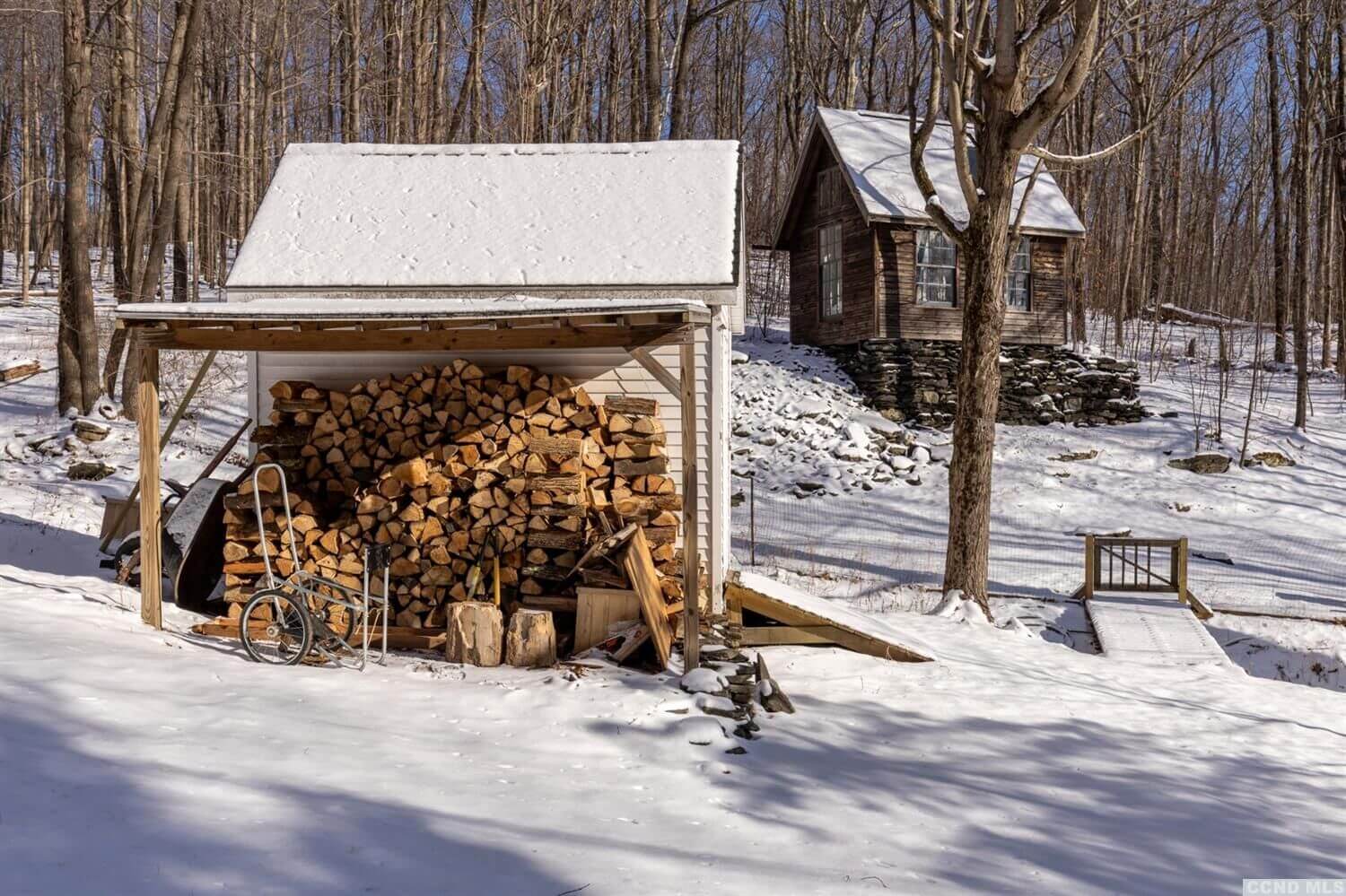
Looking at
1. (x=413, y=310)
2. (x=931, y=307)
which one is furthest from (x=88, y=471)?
(x=931, y=307)

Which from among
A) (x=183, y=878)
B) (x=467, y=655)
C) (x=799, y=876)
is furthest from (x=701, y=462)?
(x=183, y=878)

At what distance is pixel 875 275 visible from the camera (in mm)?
21391

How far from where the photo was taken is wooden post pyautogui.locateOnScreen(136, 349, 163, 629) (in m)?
7.46

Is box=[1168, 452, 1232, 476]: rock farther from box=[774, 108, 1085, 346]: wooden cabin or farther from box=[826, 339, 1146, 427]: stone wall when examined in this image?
box=[774, 108, 1085, 346]: wooden cabin

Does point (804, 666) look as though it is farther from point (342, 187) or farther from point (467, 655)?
point (342, 187)

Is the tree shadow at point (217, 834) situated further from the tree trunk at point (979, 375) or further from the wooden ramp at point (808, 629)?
the tree trunk at point (979, 375)

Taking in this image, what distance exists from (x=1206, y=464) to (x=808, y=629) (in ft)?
43.4

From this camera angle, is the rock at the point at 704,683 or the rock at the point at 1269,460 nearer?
the rock at the point at 704,683

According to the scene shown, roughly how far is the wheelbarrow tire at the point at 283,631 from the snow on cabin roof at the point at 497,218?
10.4ft

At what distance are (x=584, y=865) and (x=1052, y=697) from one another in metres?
4.90

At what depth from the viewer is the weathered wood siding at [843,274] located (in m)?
21.8

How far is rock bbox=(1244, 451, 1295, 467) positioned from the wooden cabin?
16.7ft

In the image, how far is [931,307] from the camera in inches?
854

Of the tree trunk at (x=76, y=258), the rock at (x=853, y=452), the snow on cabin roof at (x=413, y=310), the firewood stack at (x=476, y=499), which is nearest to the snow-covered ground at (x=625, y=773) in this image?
the firewood stack at (x=476, y=499)
